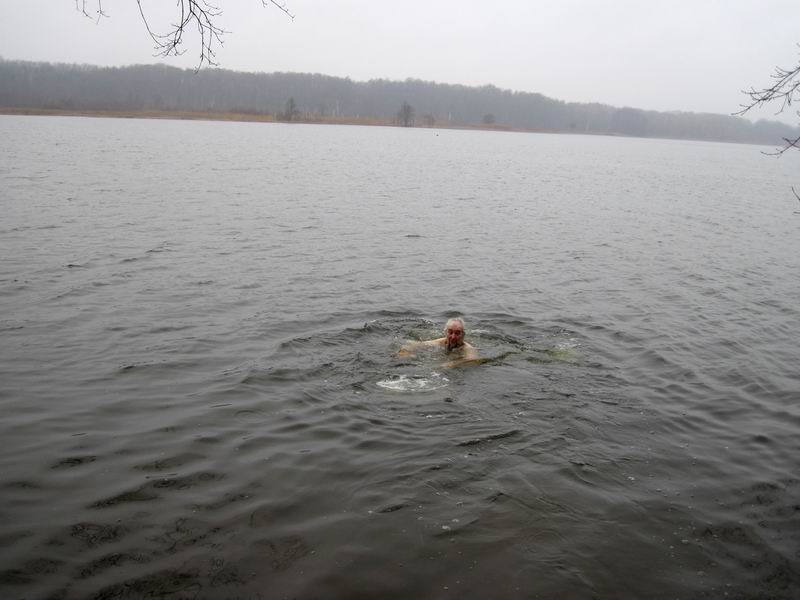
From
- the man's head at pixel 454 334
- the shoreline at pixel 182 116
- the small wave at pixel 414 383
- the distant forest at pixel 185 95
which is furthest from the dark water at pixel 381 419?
the distant forest at pixel 185 95

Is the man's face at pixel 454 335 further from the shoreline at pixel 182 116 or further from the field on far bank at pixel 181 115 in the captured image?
the field on far bank at pixel 181 115

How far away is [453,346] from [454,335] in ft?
0.90

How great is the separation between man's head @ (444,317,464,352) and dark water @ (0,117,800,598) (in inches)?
20.9

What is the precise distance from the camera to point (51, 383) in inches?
369

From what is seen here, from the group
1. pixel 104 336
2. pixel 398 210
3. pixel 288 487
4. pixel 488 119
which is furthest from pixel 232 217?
pixel 488 119

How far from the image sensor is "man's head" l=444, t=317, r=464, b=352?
11102 mm

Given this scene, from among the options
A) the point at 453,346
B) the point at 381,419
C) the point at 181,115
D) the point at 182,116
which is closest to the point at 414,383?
the point at 453,346

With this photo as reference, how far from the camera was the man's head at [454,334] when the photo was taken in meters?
11.1

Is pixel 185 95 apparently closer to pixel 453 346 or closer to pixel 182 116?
pixel 182 116

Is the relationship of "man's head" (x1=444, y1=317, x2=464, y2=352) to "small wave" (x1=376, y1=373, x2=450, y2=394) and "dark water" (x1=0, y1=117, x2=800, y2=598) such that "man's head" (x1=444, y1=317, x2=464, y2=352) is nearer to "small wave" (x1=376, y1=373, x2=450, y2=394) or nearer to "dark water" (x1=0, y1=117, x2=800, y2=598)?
"dark water" (x1=0, y1=117, x2=800, y2=598)

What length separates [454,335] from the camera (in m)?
11.1

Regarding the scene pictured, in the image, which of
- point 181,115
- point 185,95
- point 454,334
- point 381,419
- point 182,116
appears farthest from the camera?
point 185,95

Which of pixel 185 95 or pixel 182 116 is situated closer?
pixel 182 116

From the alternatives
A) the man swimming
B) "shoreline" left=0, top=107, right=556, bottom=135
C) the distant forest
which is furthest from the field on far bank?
the man swimming
